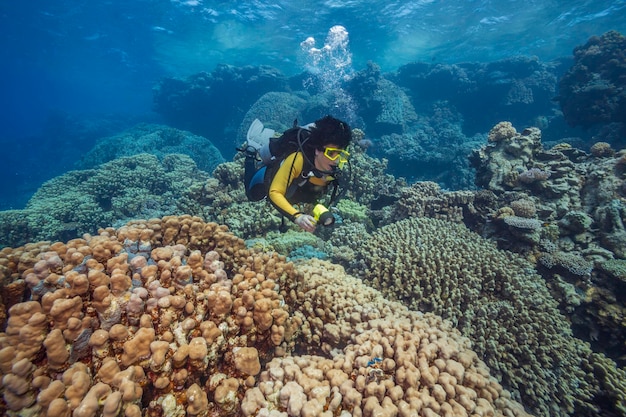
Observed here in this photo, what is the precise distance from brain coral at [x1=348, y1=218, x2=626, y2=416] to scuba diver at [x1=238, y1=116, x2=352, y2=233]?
2067 mm

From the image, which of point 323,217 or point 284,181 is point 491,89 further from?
point 323,217

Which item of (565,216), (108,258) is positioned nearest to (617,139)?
(565,216)

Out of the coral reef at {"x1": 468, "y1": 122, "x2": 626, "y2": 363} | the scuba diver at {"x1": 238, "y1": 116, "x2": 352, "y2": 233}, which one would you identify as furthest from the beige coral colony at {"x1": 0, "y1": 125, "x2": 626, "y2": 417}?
the coral reef at {"x1": 468, "y1": 122, "x2": 626, "y2": 363}

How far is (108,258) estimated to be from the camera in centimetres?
265

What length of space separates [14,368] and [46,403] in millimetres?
A: 297

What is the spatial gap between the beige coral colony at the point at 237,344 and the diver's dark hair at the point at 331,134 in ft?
5.79

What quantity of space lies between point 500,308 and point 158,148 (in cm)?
2064

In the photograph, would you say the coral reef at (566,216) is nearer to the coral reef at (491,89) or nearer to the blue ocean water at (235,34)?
the coral reef at (491,89)

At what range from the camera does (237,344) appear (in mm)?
2562

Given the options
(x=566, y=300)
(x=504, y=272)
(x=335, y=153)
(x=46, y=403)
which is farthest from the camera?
(x=566, y=300)

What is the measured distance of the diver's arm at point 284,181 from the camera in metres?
3.79

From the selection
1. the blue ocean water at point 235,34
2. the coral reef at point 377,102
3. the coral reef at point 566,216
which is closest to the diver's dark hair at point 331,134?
the coral reef at point 566,216

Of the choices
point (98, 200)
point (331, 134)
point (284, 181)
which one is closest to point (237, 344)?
point (284, 181)

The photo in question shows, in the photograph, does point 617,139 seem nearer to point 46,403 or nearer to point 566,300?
point 566,300
